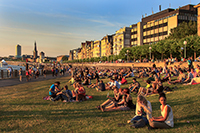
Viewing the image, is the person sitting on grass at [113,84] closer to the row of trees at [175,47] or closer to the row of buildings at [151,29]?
the row of trees at [175,47]

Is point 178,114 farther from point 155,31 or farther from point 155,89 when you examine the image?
point 155,31

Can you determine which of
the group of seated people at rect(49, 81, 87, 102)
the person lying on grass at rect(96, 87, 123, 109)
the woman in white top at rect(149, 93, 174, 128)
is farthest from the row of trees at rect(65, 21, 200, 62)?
the woman in white top at rect(149, 93, 174, 128)

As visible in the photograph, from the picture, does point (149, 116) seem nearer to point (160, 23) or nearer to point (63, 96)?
point (63, 96)

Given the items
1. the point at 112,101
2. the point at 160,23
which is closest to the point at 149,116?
the point at 112,101

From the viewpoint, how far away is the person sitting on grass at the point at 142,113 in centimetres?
603

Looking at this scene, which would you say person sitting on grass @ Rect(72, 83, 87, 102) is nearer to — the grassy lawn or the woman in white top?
the grassy lawn

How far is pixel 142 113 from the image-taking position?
21.0 feet

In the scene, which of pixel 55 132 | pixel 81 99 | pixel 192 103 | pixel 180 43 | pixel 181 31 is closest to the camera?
pixel 55 132

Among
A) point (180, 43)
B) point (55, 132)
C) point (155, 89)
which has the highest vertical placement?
point (180, 43)

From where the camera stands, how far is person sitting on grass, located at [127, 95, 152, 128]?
6027 millimetres

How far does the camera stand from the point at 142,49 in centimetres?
5691

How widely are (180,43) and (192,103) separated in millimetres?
36939

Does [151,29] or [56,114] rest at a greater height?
[151,29]

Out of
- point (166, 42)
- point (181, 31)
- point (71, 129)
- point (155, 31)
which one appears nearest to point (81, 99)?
point (71, 129)
